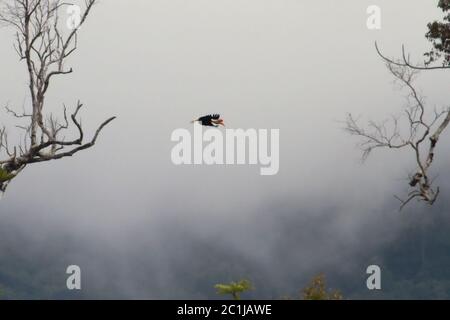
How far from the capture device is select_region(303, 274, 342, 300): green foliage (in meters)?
19.9

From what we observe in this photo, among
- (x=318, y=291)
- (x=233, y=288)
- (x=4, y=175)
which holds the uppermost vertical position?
(x=4, y=175)

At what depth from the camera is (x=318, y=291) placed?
20172 mm

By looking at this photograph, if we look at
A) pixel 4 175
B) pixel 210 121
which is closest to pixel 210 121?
pixel 210 121

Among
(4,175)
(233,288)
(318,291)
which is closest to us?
(233,288)

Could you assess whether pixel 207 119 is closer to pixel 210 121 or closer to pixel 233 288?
pixel 210 121

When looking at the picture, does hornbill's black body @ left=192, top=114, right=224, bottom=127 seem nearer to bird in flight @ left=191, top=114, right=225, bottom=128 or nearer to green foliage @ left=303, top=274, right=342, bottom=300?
bird in flight @ left=191, top=114, right=225, bottom=128

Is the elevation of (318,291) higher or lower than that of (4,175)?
lower

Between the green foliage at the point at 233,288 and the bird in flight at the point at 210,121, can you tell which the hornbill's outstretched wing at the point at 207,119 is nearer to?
the bird in flight at the point at 210,121

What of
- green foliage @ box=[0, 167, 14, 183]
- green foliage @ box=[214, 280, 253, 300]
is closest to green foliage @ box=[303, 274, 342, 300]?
green foliage @ box=[214, 280, 253, 300]
